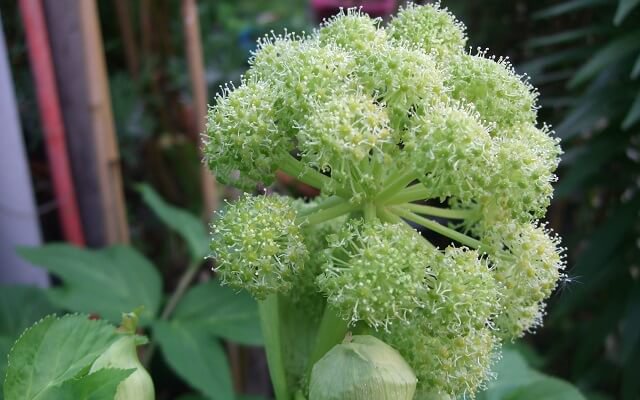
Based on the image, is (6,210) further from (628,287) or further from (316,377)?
(628,287)

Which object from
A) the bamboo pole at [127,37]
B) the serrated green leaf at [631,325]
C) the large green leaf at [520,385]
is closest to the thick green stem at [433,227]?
the large green leaf at [520,385]

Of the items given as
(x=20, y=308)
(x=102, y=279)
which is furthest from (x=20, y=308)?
(x=102, y=279)

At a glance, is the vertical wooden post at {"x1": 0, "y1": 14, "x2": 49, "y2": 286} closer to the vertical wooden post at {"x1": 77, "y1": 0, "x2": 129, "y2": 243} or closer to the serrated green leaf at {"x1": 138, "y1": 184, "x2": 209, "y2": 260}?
the vertical wooden post at {"x1": 77, "y1": 0, "x2": 129, "y2": 243}

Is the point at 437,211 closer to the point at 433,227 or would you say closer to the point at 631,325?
the point at 433,227

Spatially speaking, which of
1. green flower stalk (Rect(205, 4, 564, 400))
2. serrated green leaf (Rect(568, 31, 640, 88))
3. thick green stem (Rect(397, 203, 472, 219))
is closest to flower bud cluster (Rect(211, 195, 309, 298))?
green flower stalk (Rect(205, 4, 564, 400))

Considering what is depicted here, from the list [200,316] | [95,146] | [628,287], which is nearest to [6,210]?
[95,146]

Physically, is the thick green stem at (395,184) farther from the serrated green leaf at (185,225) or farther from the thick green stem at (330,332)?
the serrated green leaf at (185,225)
